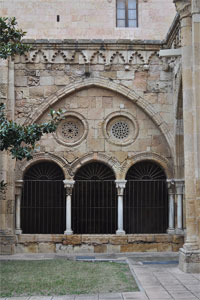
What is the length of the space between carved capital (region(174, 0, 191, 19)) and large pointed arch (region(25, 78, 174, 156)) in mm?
3578

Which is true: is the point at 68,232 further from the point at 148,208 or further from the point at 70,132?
the point at 70,132

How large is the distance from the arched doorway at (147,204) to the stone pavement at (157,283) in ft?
5.59

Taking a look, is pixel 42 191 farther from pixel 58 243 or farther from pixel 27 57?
pixel 27 57

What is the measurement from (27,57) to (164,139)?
4.98 meters

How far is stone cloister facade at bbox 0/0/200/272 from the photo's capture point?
44.9 feet

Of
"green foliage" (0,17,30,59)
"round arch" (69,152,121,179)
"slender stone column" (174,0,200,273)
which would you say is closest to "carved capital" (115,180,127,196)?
"round arch" (69,152,121,179)

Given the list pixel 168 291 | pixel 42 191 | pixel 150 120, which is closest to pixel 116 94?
pixel 150 120

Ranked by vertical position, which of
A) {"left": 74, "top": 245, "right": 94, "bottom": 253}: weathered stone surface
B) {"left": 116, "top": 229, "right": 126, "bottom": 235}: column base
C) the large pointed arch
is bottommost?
{"left": 74, "top": 245, "right": 94, "bottom": 253}: weathered stone surface

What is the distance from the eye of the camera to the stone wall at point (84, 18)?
50.5 feet

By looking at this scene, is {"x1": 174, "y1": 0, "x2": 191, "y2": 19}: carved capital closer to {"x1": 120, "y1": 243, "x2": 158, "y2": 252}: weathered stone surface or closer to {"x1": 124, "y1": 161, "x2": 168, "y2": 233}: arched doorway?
{"x1": 124, "y1": 161, "x2": 168, "y2": 233}: arched doorway

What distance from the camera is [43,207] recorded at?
14.0 m

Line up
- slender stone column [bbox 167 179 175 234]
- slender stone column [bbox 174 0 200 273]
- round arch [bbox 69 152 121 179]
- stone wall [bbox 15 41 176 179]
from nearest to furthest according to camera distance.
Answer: slender stone column [bbox 174 0 200 273] < slender stone column [bbox 167 179 175 234] < round arch [bbox 69 152 121 179] < stone wall [bbox 15 41 176 179]

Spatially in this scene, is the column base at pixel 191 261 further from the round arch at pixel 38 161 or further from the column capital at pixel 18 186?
the column capital at pixel 18 186

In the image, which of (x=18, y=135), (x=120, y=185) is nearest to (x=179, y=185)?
(x=120, y=185)
